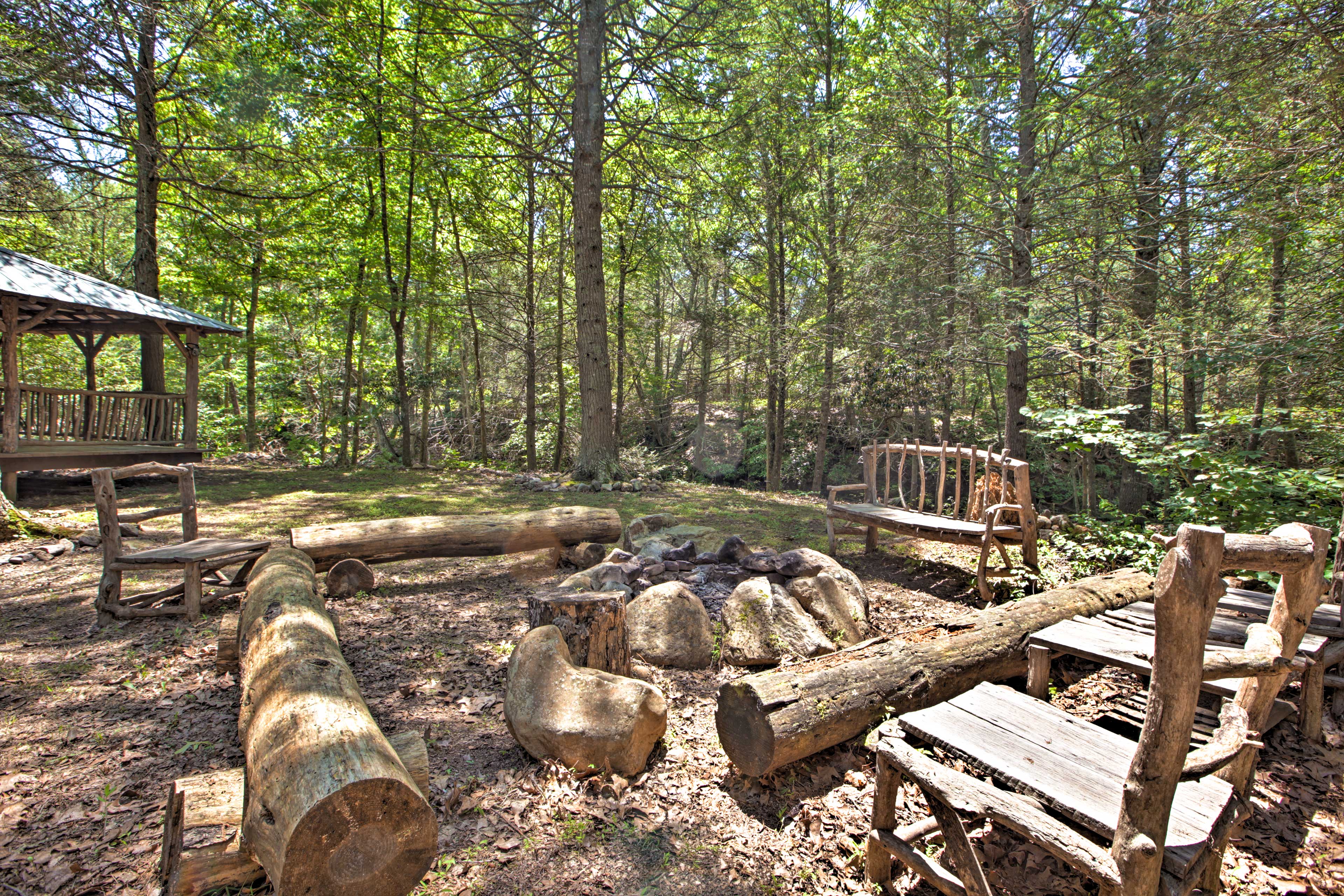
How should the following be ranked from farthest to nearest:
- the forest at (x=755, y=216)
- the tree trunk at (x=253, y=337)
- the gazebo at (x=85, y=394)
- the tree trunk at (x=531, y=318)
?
the tree trunk at (x=531, y=318)
the tree trunk at (x=253, y=337)
the gazebo at (x=85, y=394)
the forest at (x=755, y=216)

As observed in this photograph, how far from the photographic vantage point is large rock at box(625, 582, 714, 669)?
3818 mm

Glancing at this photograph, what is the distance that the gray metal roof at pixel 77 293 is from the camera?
26.3 feet

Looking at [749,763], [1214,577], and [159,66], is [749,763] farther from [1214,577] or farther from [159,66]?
[159,66]

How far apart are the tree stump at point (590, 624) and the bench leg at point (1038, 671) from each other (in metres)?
2.38

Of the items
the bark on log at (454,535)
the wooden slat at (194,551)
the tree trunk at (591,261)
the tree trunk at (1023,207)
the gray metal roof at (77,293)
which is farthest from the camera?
Result: the tree trunk at (591,261)

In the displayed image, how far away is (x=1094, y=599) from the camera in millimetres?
4156

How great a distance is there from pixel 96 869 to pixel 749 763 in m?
2.44

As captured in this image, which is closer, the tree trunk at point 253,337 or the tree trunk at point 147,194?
the tree trunk at point 147,194

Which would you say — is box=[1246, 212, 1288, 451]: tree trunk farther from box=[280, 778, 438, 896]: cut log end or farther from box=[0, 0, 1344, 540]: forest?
box=[280, 778, 438, 896]: cut log end

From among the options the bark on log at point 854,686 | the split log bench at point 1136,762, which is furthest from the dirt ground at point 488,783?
the split log bench at point 1136,762

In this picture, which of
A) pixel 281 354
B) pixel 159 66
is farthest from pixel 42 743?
pixel 281 354

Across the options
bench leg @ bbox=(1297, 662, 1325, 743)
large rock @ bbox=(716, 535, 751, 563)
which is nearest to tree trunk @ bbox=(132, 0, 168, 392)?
large rock @ bbox=(716, 535, 751, 563)

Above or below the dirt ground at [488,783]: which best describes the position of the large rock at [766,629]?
above

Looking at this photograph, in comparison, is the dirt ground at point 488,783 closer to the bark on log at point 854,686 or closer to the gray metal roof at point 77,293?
the bark on log at point 854,686
